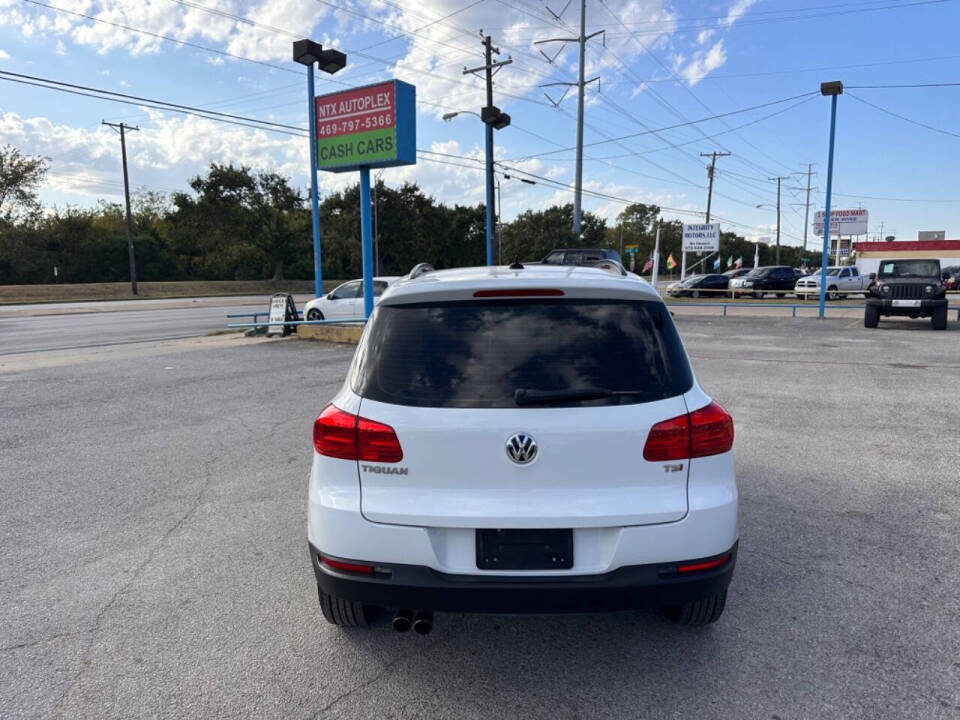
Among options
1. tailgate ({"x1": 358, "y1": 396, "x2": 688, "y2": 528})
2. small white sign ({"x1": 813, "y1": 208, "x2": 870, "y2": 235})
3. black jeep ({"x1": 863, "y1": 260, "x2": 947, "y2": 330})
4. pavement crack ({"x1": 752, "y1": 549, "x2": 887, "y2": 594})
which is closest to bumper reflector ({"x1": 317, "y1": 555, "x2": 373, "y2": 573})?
tailgate ({"x1": 358, "y1": 396, "x2": 688, "y2": 528})

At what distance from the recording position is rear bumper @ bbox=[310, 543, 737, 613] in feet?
8.04

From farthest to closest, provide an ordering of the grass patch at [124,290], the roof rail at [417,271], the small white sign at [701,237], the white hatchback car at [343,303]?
the grass patch at [124,290] < the small white sign at [701,237] < the white hatchback car at [343,303] < the roof rail at [417,271]

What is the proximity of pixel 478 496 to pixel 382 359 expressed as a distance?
28.0 inches

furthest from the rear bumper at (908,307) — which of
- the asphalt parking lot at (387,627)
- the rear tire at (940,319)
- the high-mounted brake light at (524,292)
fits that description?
the high-mounted brake light at (524,292)

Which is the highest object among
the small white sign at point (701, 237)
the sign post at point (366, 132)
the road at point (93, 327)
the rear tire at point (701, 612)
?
the sign post at point (366, 132)

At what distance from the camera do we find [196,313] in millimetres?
27594

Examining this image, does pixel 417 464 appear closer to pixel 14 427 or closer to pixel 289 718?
pixel 289 718

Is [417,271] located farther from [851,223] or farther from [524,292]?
[851,223]

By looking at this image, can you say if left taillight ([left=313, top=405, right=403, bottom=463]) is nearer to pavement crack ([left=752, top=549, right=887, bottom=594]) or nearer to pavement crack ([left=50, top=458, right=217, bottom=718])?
pavement crack ([left=50, top=458, right=217, bottom=718])

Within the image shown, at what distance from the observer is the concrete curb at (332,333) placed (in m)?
15.1

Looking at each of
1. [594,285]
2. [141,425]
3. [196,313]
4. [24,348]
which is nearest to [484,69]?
[196,313]

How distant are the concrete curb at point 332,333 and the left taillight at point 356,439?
12.3 meters

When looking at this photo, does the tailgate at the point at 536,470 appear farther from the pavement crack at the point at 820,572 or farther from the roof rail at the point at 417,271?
the pavement crack at the point at 820,572

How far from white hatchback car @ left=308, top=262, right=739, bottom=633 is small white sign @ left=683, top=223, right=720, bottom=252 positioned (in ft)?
122
